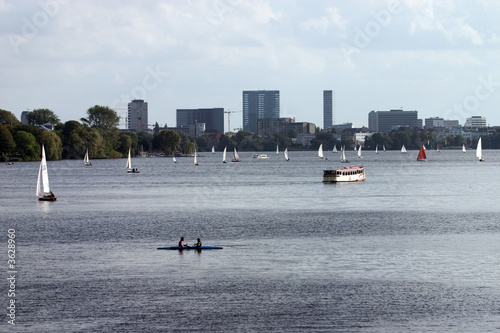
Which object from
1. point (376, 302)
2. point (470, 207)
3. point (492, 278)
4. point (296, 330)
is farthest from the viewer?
point (470, 207)

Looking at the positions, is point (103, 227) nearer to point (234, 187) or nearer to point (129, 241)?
point (129, 241)

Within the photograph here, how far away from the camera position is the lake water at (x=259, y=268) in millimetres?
40375

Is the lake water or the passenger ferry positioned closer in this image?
the lake water

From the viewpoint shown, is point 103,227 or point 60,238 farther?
point 103,227

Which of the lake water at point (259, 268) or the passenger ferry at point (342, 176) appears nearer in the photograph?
the lake water at point (259, 268)

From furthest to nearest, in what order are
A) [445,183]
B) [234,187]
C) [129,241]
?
[445,183], [234,187], [129,241]

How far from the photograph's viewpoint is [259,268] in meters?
52.7

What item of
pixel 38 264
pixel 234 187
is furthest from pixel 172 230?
pixel 234 187

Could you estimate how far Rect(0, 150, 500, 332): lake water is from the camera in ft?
132

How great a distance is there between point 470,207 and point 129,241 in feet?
150

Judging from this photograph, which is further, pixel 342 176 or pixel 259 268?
pixel 342 176

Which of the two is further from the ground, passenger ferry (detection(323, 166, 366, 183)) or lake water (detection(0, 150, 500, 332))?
passenger ferry (detection(323, 166, 366, 183))

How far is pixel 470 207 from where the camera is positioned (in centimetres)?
9688

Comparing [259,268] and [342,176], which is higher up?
[342,176]
